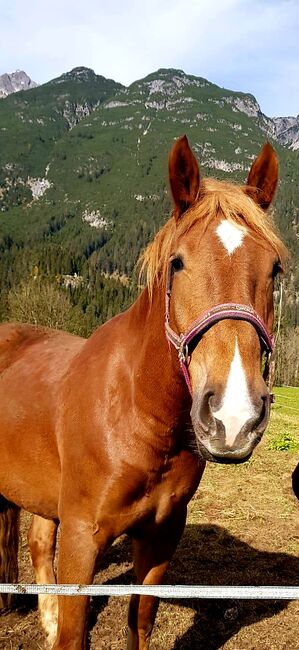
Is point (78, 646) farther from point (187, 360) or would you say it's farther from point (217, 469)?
point (217, 469)

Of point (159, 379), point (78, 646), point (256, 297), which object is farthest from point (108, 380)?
point (78, 646)

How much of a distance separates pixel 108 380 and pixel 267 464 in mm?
8324

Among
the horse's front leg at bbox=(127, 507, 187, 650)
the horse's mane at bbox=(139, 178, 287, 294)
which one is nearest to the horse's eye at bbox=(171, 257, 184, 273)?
the horse's mane at bbox=(139, 178, 287, 294)

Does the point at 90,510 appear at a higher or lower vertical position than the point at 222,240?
lower

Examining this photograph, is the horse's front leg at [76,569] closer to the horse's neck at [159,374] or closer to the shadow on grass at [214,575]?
the horse's neck at [159,374]

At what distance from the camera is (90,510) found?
279 cm

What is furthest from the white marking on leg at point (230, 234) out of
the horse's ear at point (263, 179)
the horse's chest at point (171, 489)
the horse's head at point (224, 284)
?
the horse's chest at point (171, 489)

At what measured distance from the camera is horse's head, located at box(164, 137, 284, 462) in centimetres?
188

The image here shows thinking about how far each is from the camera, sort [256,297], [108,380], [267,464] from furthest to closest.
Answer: [267,464], [108,380], [256,297]

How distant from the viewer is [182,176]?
2414 mm

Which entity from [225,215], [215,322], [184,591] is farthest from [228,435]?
[225,215]

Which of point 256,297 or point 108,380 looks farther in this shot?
point 108,380

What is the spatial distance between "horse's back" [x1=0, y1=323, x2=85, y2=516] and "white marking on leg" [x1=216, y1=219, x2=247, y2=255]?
5.60 feet

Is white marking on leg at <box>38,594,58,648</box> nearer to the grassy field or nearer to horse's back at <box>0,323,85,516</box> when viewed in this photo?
the grassy field
